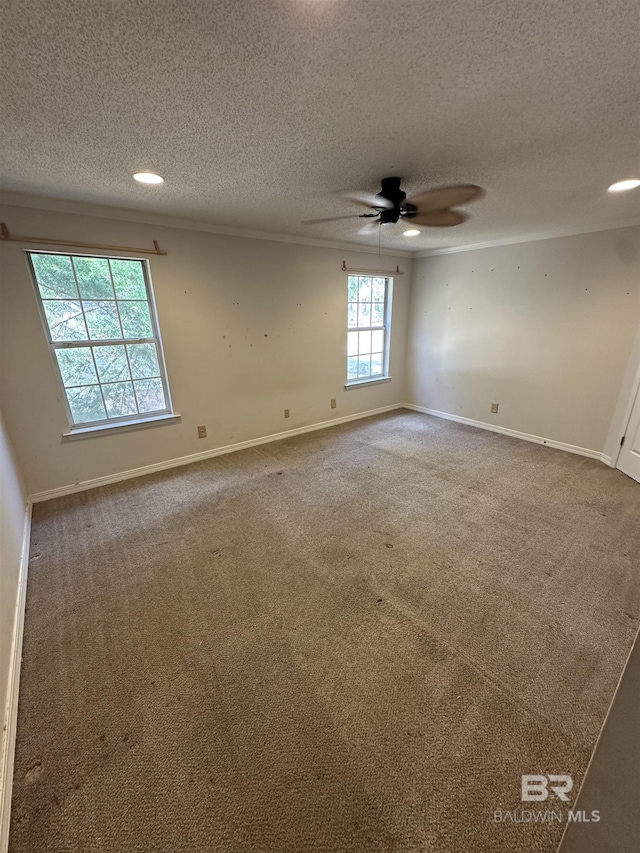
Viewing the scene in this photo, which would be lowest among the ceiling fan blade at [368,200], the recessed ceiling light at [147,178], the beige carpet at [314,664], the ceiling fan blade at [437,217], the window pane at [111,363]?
the beige carpet at [314,664]

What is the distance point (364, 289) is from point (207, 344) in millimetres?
2333

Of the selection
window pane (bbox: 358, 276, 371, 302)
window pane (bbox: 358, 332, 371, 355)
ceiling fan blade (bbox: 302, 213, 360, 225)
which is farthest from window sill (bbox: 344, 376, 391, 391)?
ceiling fan blade (bbox: 302, 213, 360, 225)

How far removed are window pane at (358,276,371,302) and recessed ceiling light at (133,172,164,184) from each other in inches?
112

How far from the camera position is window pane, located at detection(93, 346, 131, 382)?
2841mm

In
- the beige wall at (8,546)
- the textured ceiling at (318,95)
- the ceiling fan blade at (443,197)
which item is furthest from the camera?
the ceiling fan blade at (443,197)

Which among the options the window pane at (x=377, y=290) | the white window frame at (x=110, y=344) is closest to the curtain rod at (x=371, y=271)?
the window pane at (x=377, y=290)

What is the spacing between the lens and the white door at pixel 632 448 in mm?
3016

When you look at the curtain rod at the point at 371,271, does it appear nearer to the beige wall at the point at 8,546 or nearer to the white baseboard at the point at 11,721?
the beige wall at the point at 8,546

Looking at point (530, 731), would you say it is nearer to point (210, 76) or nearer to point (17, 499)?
point (210, 76)

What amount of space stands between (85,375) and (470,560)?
129 inches

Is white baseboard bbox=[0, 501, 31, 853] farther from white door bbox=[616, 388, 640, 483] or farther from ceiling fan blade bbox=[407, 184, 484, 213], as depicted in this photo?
white door bbox=[616, 388, 640, 483]

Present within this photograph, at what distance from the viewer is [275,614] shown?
173 cm

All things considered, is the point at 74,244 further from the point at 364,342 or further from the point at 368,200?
the point at 364,342

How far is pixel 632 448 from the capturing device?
10.1 ft
